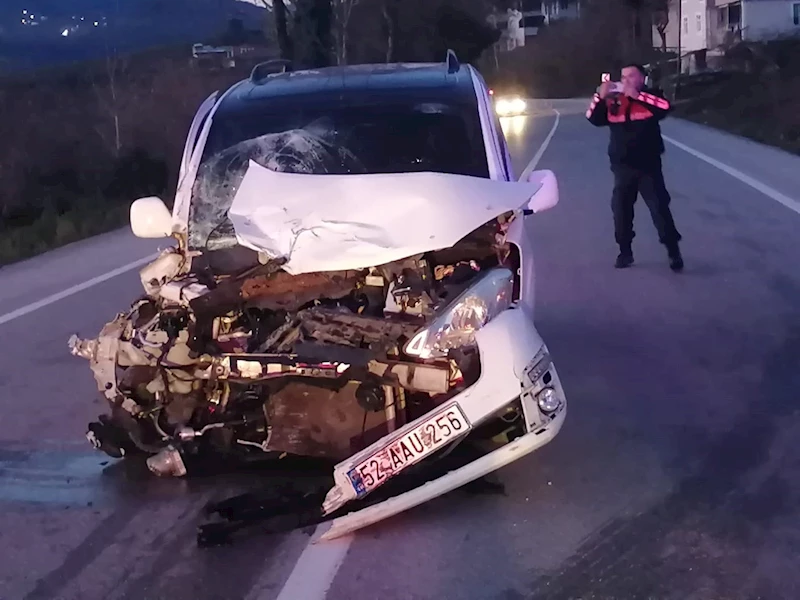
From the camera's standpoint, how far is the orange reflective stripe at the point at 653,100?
410 inches

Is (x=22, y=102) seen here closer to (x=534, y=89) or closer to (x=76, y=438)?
(x=76, y=438)

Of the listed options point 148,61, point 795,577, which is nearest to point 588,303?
point 795,577

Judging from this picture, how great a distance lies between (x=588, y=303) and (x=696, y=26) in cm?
6717

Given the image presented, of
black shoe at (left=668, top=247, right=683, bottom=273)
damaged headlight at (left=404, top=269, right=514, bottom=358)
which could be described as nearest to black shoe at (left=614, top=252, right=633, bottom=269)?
black shoe at (left=668, top=247, right=683, bottom=273)

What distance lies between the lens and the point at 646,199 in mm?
10805

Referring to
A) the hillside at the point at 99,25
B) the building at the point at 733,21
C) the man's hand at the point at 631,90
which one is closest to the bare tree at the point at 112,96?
the hillside at the point at 99,25

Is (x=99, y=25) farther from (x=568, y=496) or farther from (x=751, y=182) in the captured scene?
(x=568, y=496)

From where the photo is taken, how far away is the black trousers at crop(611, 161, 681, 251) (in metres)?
10.6

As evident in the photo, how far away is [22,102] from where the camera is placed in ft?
119

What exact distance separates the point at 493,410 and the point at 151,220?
2.40m

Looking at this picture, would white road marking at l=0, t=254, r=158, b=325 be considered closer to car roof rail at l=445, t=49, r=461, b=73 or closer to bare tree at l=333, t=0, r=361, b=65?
car roof rail at l=445, t=49, r=461, b=73

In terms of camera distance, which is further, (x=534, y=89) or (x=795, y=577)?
(x=534, y=89)

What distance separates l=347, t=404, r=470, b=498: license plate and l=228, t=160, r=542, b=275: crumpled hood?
78 centimetres

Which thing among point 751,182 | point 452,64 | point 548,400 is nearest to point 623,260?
point 452,64
